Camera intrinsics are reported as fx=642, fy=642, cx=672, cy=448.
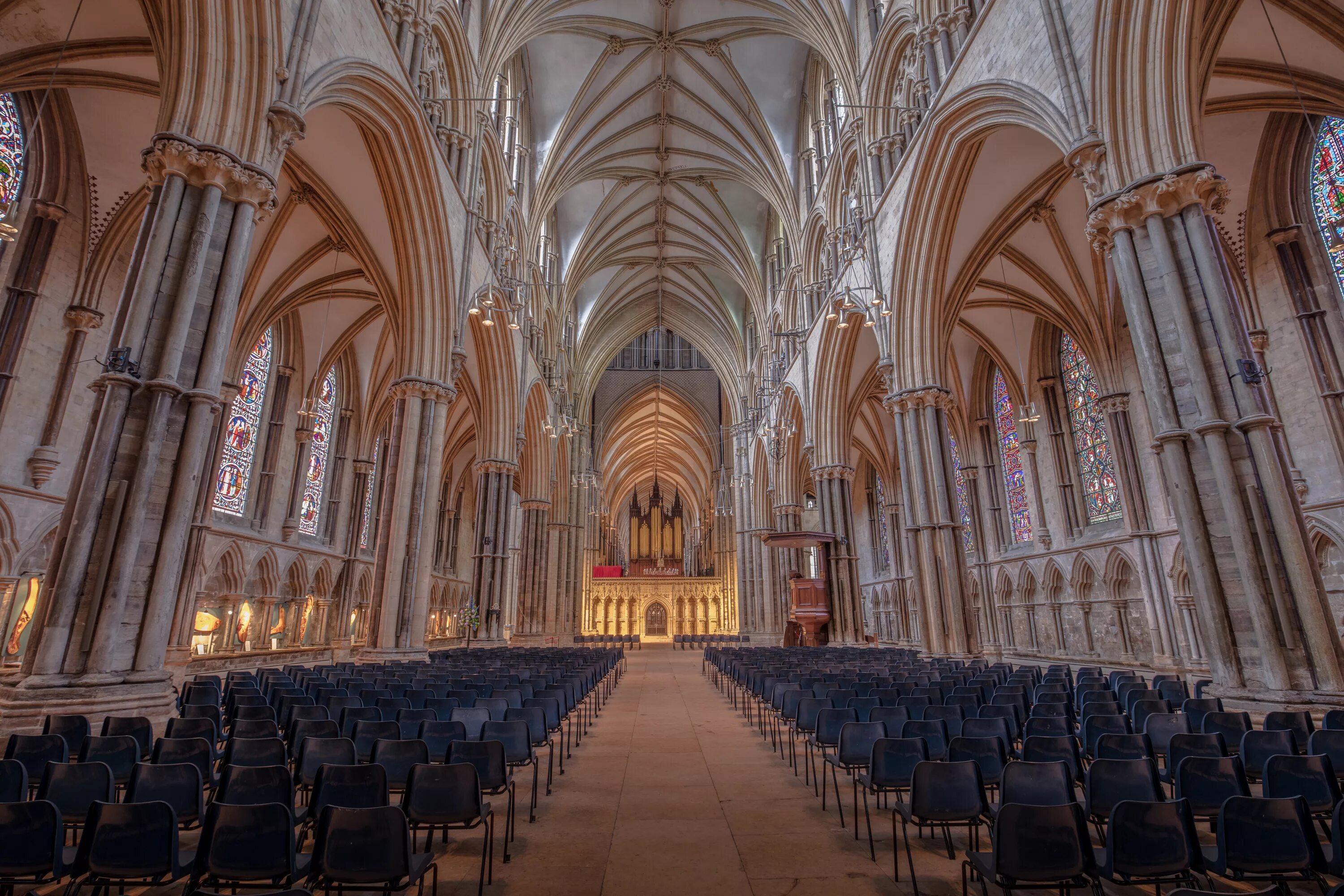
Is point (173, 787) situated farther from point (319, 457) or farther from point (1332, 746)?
point (319, 457)

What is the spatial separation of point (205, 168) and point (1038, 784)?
30.1ft

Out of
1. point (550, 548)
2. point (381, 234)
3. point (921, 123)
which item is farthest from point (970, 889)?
point (550, 548)

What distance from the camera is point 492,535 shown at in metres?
19.7

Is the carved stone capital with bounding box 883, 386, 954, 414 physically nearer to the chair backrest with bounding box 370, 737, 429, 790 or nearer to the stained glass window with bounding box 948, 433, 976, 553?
the stained glass window with bounding box 948, 433, 976, 553

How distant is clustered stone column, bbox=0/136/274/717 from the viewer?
572cm

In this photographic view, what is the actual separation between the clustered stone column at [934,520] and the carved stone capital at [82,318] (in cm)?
1602

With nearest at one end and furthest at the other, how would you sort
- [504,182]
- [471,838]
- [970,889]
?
[970,889] < [471,838] < [504,182]

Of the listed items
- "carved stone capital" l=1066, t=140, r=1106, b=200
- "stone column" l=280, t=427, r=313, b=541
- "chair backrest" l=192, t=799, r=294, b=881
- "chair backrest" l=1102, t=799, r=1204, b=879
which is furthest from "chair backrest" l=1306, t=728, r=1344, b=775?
"stone column" l=280, t=427, r=313, b=541

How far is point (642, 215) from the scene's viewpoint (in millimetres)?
29719

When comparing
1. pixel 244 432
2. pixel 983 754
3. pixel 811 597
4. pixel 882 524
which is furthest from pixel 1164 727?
pixel 882 524

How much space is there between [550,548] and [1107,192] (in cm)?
2665

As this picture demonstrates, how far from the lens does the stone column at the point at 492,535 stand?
1934 centimetres

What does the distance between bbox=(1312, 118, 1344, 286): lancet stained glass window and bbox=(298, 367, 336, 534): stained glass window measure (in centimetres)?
2471

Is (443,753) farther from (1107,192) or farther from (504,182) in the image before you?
(504,182)
